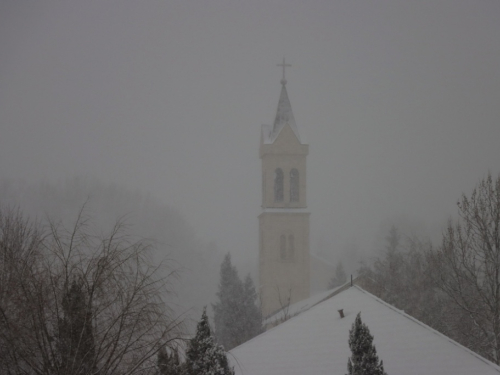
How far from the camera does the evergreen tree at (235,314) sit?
1558 inches

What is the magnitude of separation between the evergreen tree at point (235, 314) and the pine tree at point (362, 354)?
25108 mm

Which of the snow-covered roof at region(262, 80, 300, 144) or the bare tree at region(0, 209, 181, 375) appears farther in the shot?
the snow-covered roof at region(262, 80, 300, 144)

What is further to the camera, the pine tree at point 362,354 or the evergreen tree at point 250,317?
the evergreen tree at point 250,317

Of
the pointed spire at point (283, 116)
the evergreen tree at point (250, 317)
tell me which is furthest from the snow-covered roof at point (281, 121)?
the evergreen tree at point (250, 317)

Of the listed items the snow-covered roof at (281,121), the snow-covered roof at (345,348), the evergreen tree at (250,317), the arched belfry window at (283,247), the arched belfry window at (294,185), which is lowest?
the snow-covered roof at (345,348)

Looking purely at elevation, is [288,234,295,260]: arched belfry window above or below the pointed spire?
below

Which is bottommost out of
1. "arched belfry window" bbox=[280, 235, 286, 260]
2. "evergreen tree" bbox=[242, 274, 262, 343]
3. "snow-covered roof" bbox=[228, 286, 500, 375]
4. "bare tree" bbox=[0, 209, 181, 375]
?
"bare tree" bbox=[0, 209, 181, 375]

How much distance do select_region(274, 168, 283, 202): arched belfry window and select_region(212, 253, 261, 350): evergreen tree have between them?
324 inches

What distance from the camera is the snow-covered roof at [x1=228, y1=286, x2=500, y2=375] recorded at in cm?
1634

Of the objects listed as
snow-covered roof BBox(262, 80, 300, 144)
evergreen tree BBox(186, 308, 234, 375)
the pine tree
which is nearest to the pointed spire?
snow-covered roof BBox(262, 80, 300, 144)

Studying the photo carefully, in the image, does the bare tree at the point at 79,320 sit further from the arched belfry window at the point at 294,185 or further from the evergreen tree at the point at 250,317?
the arched belfry window at the point at 294,185

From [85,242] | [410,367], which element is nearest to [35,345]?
[85,242]

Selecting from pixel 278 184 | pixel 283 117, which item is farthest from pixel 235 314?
pixel 283 117

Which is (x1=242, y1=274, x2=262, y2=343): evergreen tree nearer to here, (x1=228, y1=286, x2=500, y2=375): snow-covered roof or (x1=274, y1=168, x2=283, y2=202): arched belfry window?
(x1=274, y1=168, x2=283, y2=202): arched belfry window
